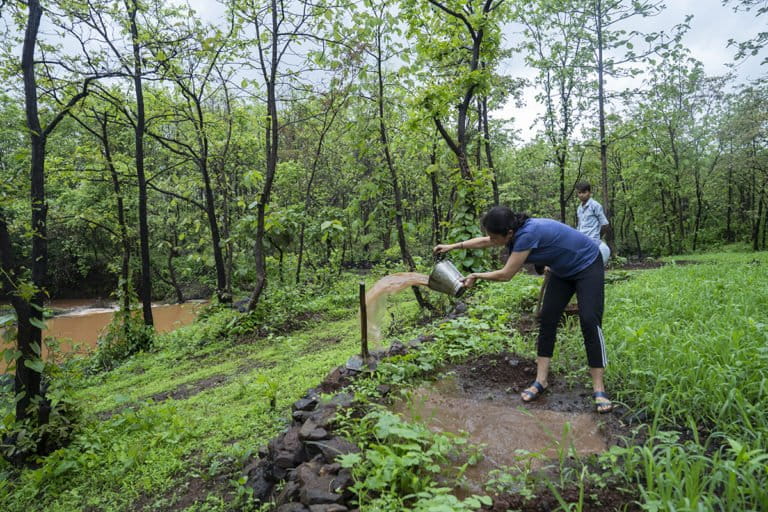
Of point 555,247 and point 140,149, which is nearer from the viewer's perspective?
point 555,247

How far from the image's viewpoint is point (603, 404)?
10.0ft

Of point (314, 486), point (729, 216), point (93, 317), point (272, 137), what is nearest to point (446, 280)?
point (314, 486)

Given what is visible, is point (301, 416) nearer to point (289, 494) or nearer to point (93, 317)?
point (289, 494)

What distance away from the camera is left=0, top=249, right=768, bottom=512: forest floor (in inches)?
88.6

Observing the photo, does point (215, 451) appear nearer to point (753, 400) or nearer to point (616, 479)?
point (616, 479)

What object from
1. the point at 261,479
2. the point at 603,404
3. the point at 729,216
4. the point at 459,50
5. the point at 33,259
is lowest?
A: the point at 261,479

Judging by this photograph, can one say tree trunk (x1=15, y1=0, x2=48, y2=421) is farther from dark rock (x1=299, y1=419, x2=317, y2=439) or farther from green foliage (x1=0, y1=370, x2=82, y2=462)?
dark rock (x1=299, y1=419, x2=317, y2=439)

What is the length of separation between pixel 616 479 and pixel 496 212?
179cm

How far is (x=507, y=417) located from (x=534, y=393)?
1.25 feet

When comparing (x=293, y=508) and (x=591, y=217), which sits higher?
(x=591, y=217)

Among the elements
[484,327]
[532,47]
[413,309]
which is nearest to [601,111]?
[532,47]

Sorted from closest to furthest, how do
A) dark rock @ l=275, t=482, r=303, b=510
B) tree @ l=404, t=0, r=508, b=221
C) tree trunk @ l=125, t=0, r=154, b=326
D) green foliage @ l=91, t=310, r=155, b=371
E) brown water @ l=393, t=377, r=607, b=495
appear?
dark rock @ l=275, t=482, r=303, b=510 < brown water @ l=393, t=377, r=607, b=495 < tree @ l=404, t=0, r=508, b=221 < tree trunk @ l=125, t=0, r=154, b=326 < green foliage @ l=91, t=310, r=155, b=371

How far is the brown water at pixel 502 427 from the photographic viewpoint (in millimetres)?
2533

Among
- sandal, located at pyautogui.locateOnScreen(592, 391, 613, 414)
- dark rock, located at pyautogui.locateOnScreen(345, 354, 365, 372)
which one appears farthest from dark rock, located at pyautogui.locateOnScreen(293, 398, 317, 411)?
sandal, located at pyautogui.locateOnScreen(592, 391, 613, 414)
